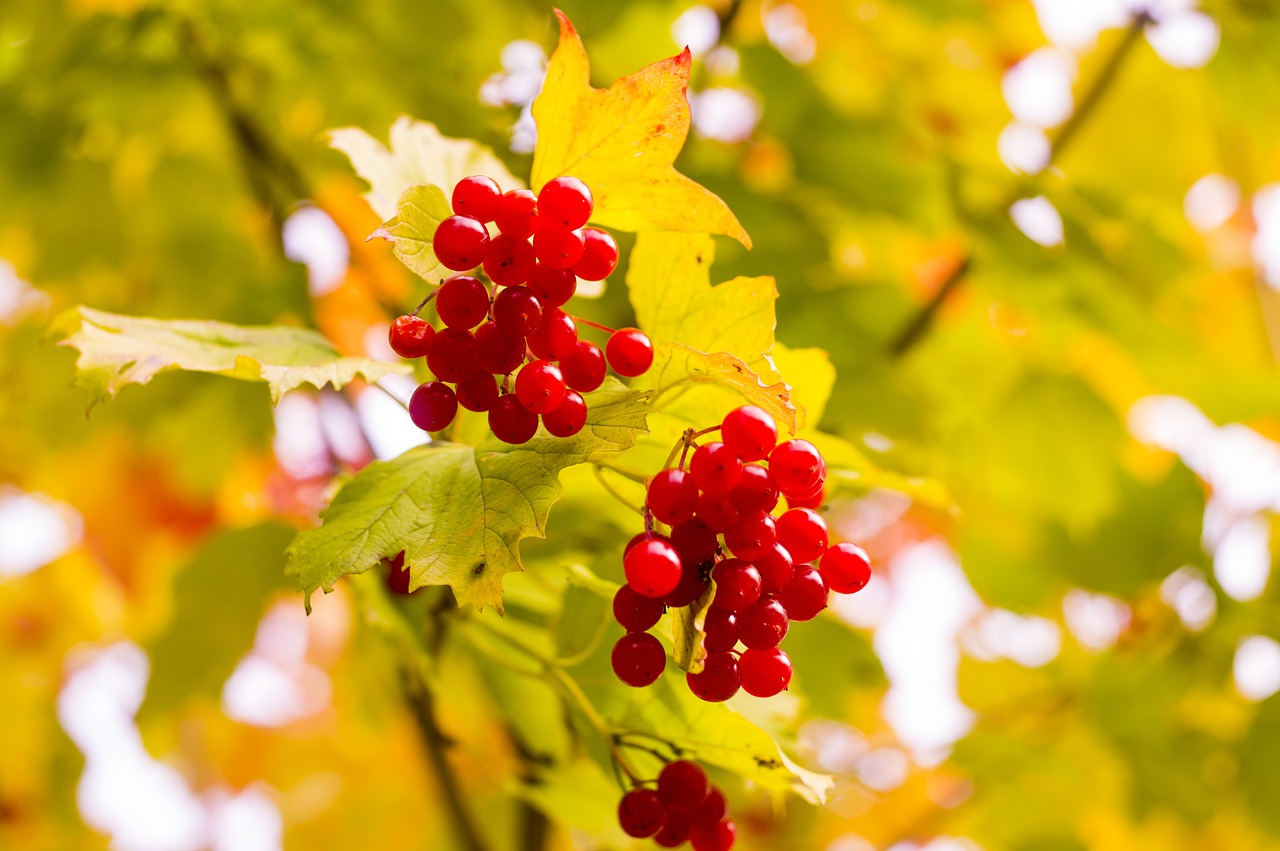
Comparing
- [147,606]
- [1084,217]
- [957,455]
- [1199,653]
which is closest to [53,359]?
[147,606]

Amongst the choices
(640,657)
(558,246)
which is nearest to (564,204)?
(558,246)

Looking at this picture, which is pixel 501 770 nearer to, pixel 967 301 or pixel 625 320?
pixel 625 320

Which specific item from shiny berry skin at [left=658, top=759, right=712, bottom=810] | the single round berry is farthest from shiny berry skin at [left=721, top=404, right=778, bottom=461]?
shiny berry skin at [left=658, top=759, right=712, bottom=810]

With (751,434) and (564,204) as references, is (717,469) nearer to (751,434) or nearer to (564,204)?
(751,434)

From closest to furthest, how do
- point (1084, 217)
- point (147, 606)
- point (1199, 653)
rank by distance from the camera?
1. point (1084, 217)
2. point (1199, 653)
3. point (147, 606)

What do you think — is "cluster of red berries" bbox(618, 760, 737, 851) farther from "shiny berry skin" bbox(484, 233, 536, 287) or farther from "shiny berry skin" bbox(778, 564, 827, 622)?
"shiny berry skin" bbox(484, 233, 536, 287)

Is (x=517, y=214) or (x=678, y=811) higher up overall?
(x=517, y=214)
